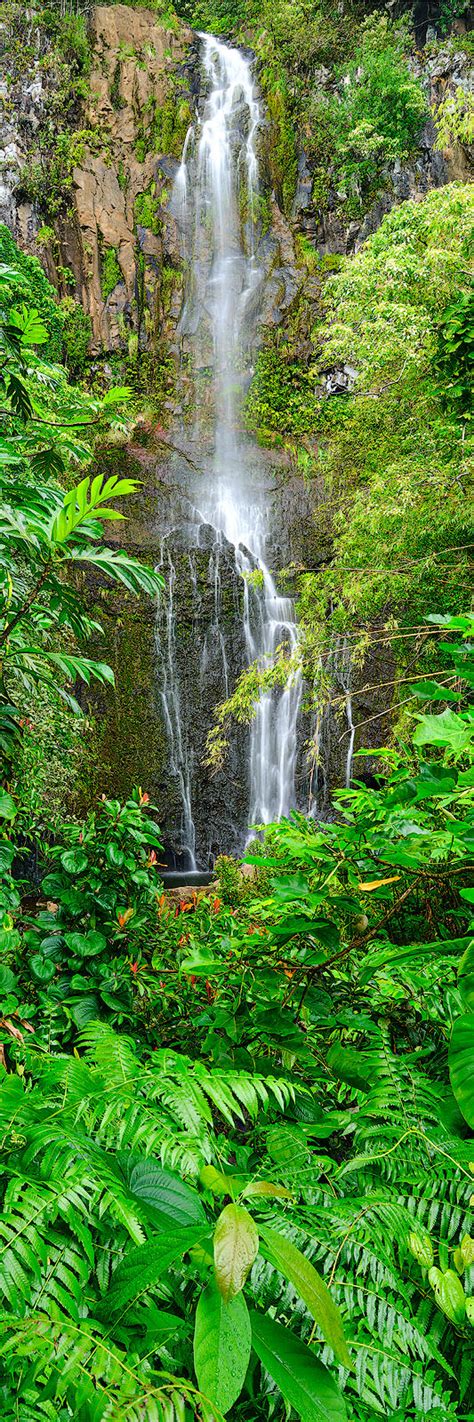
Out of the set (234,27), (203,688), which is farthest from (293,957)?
(234,27)

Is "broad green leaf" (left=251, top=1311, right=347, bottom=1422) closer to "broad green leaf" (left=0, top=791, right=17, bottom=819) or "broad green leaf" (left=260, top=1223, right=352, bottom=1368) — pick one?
→ "broad green leaf" (left=260, top=1223, right=352, bottom=1368)

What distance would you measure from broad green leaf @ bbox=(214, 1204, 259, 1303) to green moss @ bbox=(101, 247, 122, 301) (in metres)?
16.1

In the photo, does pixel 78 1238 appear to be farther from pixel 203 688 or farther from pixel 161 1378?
pixel 203 688

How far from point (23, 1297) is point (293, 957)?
98 centimetres

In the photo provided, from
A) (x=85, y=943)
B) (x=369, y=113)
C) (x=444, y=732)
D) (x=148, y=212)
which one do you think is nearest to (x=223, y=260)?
(x=148, y=212)

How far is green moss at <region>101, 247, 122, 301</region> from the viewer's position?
1361 cm

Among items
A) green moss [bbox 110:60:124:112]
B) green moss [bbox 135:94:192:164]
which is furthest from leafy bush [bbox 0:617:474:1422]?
green moss [bbox 110:60:124:112]

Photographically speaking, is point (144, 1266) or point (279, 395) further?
point (279, 395)

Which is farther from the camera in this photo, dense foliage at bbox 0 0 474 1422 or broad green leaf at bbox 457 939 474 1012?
broad green leaf at bbox 457 939 474 1012

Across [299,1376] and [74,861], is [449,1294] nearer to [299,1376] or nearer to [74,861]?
[299,1376]

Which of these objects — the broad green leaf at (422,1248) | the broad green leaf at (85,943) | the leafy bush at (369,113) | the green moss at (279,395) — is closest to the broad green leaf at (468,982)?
the broad green leaf at (422,1248)

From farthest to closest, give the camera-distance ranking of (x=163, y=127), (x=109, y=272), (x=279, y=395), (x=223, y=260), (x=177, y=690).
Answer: (x=163, y=127) → (x=223, y=260) → (x=279, y=395) → (x=109, y=272) → (x=177, y=690)

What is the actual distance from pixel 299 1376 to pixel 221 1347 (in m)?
0.08

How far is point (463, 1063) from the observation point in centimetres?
86
